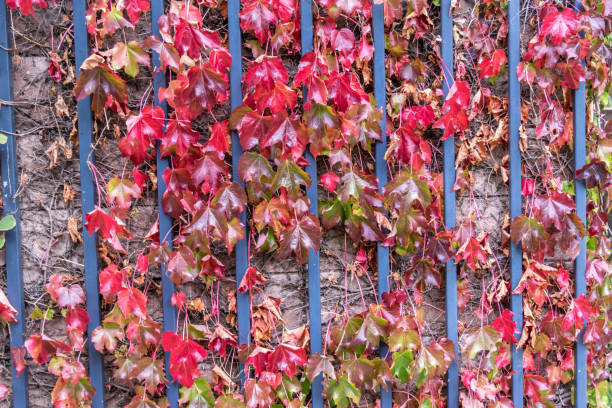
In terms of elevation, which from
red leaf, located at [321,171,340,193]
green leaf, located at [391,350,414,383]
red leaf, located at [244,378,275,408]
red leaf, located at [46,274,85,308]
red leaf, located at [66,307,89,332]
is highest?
red leaf, located at [321,171,340,193]

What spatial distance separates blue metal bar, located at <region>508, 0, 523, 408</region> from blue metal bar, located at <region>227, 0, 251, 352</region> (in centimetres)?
100

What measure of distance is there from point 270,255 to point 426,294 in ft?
2.06

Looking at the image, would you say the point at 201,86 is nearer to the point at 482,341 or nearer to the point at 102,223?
the point at 102,223

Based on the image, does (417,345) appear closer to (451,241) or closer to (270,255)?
(451,241)

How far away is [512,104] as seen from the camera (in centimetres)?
162

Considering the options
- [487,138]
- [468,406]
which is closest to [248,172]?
[487,138]

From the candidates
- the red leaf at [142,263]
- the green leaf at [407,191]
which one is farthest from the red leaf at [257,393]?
the green leaf at [407,191]

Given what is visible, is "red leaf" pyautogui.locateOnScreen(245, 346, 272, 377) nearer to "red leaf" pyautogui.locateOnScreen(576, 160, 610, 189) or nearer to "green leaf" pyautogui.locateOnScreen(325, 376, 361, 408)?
"green leaf" pyautogui.locateOnScreen(325, 376, 361, 408)

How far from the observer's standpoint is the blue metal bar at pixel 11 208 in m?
1.51

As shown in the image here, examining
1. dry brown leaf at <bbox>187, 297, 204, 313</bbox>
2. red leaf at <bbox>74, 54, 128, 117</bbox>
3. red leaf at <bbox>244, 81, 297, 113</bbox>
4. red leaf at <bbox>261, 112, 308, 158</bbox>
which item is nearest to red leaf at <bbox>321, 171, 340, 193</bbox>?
red leaf at <bbox>261, 112, 308, 158</bbox>

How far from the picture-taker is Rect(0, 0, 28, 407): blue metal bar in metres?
1.51

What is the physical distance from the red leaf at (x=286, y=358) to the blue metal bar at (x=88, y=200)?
2.07 feet

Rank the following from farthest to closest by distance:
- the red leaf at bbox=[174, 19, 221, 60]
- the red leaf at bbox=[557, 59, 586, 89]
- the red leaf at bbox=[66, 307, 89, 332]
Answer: the red leaf at bbox=[557, 59, 586, 89], the red leaf at bbox=[66, 307, 89, 332], the red leaf at bbox=[174, 19, 221, 60]

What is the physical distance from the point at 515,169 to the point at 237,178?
3.39 feet
